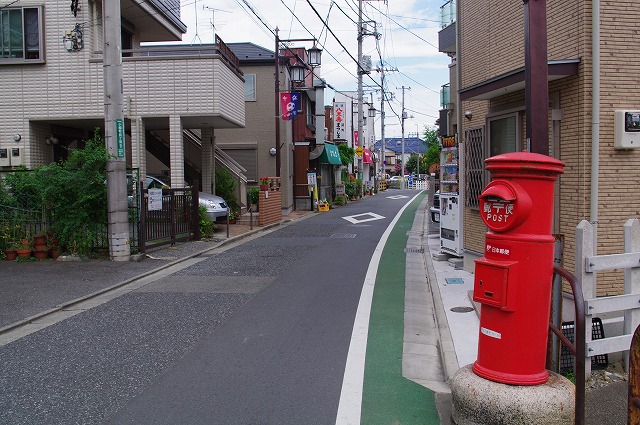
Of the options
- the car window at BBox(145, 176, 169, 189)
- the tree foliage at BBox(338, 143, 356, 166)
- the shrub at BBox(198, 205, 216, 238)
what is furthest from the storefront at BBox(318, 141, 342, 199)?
the shrub at BBox(198, 205, 216, 238)

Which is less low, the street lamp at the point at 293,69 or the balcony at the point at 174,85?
the street lamp at the point at 293,69

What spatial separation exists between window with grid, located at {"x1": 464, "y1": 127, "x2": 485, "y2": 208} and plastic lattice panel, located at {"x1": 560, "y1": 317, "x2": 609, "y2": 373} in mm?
4978

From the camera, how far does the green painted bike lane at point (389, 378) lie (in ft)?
15.5

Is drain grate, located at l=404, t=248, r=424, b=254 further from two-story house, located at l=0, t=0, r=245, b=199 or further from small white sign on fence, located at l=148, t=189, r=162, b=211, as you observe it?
two-story house, located at l=0, t=0, r=245, b=199

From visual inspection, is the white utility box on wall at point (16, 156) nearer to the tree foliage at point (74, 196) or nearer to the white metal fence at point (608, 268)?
the tree foliage at point (74, 196)

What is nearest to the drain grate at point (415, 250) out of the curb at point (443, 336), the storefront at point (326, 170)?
the curb at point (443, 336)

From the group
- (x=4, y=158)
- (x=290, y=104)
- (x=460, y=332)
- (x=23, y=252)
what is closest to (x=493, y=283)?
(x=460, y=332)

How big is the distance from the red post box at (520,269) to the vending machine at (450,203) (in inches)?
290

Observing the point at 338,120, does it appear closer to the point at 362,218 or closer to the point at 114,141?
A: the point at 362,218

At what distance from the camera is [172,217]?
1464 cm

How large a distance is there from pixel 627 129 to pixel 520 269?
3.60 m

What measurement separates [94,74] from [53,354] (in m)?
11.4

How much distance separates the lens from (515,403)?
3.95 metres

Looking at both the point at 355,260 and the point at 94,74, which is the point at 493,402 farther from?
the point at 94,74
